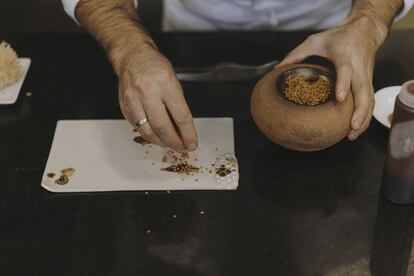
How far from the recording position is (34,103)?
46.1 inches

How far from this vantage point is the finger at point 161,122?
2.98 ft

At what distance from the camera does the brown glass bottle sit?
2.78 ft

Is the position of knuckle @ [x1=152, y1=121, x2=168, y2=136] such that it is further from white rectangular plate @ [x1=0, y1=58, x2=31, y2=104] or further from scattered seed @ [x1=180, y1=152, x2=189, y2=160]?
white rectangular plate @ [x1=0, y1=58, x2=31, y2=104]

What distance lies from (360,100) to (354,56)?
0.33ft

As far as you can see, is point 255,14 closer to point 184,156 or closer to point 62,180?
point 184,156

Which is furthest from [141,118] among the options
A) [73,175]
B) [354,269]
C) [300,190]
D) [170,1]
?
[170,1]

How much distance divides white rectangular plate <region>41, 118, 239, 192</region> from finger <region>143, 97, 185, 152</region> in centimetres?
8

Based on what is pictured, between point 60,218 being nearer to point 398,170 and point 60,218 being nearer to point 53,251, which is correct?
point 53,251

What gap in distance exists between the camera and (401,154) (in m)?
0.88

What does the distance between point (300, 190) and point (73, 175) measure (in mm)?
381

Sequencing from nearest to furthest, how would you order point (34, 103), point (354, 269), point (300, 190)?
point (354, 269)
point (300, 190)
point (34, 103)

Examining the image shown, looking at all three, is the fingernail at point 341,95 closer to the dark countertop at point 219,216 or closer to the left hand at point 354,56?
the left hand at point 354,56

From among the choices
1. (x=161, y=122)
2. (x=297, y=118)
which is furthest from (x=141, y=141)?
(x=297, y=118)

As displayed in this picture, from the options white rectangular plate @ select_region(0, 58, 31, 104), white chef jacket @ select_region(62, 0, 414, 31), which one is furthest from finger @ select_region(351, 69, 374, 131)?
white rectangular plate @ select_region(0, 58, 31, 104)
